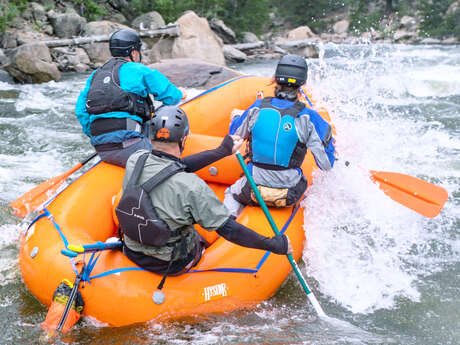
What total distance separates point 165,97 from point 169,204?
150 cm

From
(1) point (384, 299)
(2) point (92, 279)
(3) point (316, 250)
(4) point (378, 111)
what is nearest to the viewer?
(2) point (92, 279)

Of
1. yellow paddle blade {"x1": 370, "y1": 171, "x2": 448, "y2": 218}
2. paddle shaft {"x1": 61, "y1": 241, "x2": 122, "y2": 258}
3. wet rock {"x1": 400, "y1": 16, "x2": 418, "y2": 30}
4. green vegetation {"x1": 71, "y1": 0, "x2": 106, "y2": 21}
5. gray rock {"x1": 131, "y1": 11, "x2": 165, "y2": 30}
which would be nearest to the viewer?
paddle shaft {"x1": 61, "y1": 241, "x2": 122, "y2": 258}

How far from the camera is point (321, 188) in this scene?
3793mm

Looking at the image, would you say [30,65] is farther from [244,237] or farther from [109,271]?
[244,237]

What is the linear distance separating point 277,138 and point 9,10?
15789 millimetres

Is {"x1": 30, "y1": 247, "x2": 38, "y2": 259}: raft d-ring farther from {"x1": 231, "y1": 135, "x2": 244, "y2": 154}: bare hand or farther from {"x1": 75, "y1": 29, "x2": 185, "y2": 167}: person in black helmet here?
{"x1": 231, "y1": 135, "x2": 244, "y2": 154}: bare hand

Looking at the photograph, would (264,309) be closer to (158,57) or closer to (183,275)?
(183,275)

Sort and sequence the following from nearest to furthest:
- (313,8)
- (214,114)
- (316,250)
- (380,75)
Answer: (316,250), (214,114), (380,75), (313,8)

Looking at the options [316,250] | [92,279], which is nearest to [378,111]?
[316,250]

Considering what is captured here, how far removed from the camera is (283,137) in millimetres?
3156

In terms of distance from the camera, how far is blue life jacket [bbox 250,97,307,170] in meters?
3.14

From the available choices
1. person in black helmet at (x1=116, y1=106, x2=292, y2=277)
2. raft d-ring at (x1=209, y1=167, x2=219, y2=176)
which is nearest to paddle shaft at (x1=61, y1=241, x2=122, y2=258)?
person in black helmet at (x1=116, y1=106, x2=292, y2=277)

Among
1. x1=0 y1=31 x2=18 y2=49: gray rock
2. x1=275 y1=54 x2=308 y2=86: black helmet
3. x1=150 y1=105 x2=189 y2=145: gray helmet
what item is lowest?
x1=0 y1=31 x2=18 y2=49: gray rock

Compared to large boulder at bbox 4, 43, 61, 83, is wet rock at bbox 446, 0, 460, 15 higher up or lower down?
higher up
